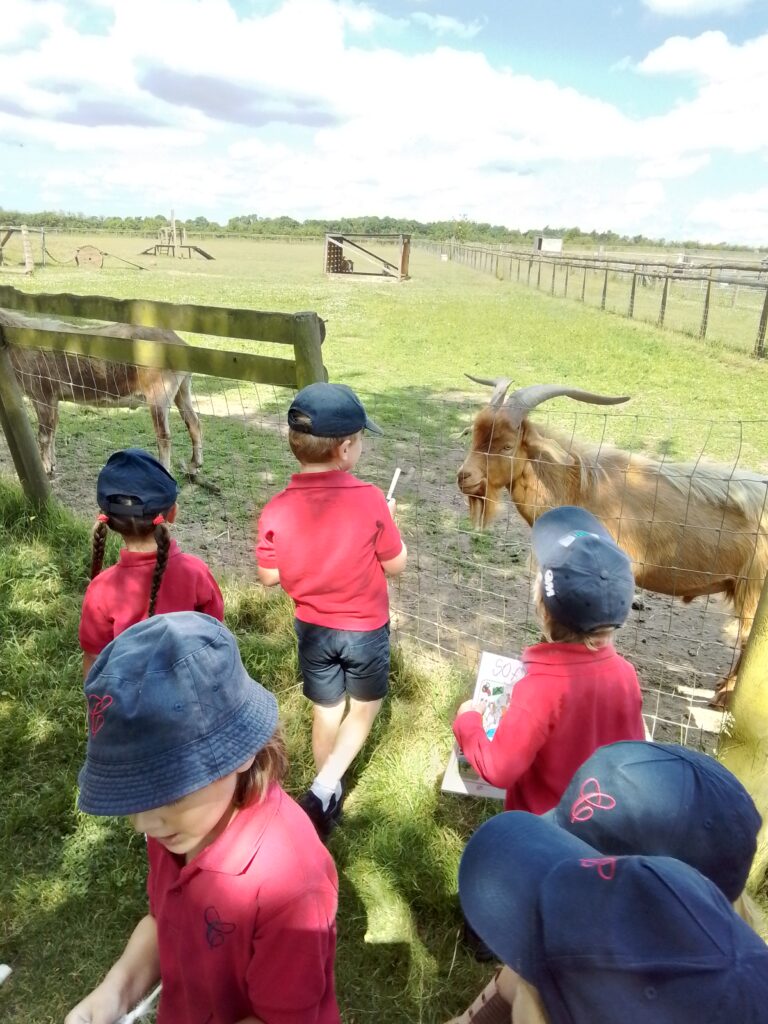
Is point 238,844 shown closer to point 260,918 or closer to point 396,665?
point 260,918

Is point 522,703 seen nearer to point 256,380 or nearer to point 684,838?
point 684,838

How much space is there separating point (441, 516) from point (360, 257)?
3222 cm

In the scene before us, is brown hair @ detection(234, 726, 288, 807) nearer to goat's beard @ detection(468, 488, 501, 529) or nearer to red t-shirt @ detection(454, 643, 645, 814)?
red t-shirt @ detection(454, 643, 645, 814)

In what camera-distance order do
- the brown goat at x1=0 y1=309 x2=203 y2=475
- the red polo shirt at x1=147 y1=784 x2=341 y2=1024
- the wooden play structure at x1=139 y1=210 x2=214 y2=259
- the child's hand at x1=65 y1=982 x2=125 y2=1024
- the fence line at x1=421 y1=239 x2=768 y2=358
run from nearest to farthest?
1. the red polo shirt at x1=147 y1=784 x2=341 y2=1024
2. the child's hand at x1=65 y1=982 x2=125 y2=1024
3. the brown goat at x1=0 y1=309 x2=203 y2=475
4. the fence line at x1=421 y1=239 x2=768 y2=358
5. the wooden play structure at x1=139 y1=210 x2=214 y2=259

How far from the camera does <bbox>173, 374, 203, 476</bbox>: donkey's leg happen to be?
23.8 feet

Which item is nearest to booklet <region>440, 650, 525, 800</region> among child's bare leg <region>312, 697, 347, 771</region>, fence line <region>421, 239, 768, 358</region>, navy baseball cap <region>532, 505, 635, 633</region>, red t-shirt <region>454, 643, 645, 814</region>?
red t-shirt <region>454, 643, 645, 814</region>

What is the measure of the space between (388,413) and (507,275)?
33.1m

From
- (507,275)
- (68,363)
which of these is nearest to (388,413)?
(68,363)

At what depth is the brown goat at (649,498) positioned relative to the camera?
3.74 metres

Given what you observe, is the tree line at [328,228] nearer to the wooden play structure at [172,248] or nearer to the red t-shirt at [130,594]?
the wooden play structure at [172,248]

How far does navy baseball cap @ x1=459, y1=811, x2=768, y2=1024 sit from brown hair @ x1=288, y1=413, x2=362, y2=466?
175cm

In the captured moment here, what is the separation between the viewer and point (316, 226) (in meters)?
89.6

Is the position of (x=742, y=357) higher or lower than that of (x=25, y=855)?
higher


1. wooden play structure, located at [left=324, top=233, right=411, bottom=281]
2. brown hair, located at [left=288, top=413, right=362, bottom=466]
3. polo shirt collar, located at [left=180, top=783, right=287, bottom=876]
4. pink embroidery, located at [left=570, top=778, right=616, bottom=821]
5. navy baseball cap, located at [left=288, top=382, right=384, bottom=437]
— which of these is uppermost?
wooden play structure, located at [left=324, top=233, right=411, bottom=281]
